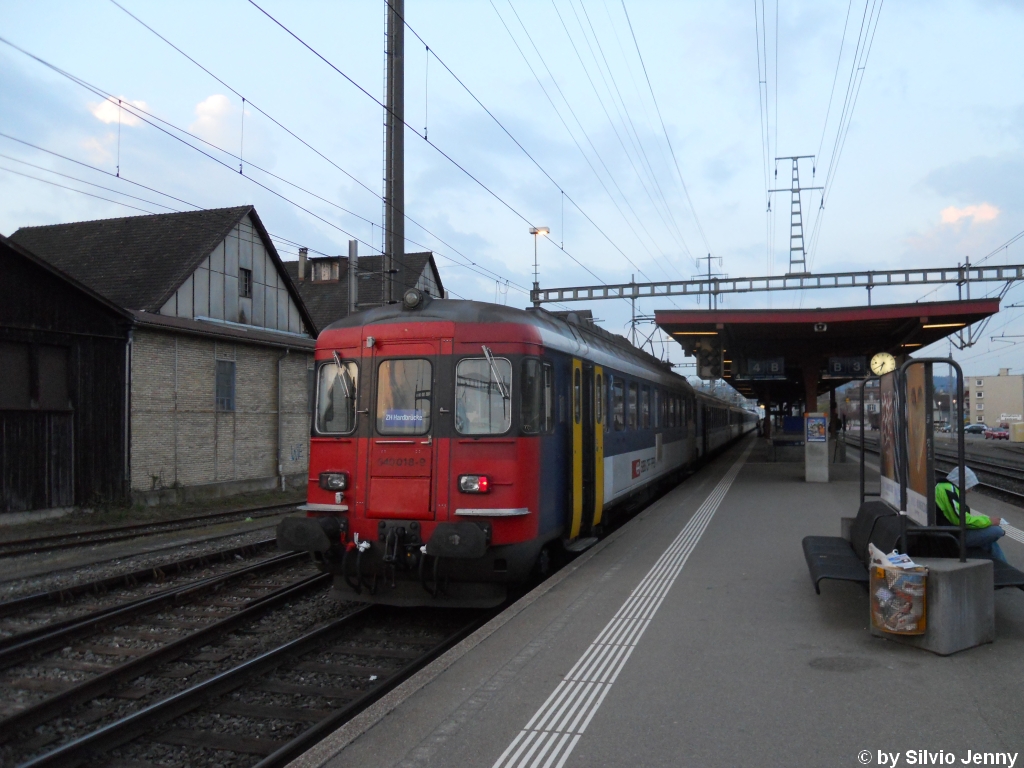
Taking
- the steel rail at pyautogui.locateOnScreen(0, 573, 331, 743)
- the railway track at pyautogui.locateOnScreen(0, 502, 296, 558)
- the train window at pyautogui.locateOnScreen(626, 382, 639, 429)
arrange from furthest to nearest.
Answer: the train window at pyautogui.locateOnScreen(626, 382, 639, 429) < the railway track at pyautogui.locateOnScreen(0, 502, 296, 558) < the steel rail at pyautogui.locateOnScreen(0, 573, 331, 743)

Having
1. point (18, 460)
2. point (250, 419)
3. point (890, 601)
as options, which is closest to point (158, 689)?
point (890, 601)

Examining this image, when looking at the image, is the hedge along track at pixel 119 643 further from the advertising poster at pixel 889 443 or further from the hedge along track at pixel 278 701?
the advertising poster at pixel 889 443

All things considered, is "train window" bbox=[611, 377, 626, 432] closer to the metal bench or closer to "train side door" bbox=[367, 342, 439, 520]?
the metal bench

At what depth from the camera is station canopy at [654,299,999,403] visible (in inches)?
704

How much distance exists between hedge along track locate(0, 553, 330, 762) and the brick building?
9.05m

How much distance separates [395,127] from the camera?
48.4 ft

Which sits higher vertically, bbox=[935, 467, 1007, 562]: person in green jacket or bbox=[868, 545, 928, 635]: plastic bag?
bbox=[935, 467, 1007, 562]: person in green jacket

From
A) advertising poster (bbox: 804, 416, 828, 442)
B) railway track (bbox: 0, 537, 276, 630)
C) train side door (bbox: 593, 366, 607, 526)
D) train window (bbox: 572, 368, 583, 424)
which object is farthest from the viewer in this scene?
advertising poster (bbox: 804, 416, 828, 442)

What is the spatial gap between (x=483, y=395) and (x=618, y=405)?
4.33 metres

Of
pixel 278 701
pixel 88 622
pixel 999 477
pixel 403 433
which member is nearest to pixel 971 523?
pixel 403 433

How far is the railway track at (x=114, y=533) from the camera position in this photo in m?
11.8

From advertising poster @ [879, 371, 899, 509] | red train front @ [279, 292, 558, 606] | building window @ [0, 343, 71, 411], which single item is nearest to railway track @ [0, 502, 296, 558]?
building window @ [0, 343, 71, 411]

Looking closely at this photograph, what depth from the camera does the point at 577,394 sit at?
9172 mm

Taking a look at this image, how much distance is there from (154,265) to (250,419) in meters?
5.13
